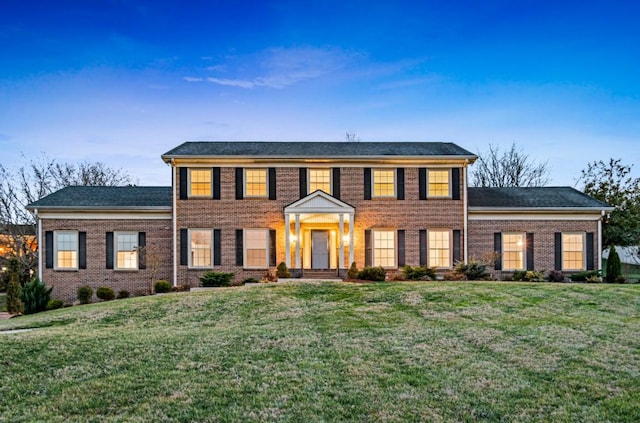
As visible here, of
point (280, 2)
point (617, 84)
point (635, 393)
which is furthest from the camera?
point (617, 84)

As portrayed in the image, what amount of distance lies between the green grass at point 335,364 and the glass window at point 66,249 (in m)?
8.55

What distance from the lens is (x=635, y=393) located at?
5891 millimetres

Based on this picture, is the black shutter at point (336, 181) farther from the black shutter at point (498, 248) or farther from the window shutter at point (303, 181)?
the black shutter at point (498, 248)

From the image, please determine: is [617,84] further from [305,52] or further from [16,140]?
[16,140]

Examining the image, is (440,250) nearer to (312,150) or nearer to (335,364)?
(312,150)

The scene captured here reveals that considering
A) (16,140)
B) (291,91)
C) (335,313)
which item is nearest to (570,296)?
(335,313)

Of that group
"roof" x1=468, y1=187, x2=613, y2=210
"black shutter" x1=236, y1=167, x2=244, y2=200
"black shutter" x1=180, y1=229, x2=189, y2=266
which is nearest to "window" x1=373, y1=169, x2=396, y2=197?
"roof" x1=468, y1=187, x2=613, y2=210

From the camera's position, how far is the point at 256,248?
2098cm

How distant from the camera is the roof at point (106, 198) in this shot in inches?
821

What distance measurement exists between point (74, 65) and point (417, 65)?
15.2m

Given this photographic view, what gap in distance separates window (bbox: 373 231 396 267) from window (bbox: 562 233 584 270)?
24.8ft

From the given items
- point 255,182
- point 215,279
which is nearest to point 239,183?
point 255,182

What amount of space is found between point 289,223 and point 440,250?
263 inches

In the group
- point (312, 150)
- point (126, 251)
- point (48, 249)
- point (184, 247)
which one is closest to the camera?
point (48, 249)
